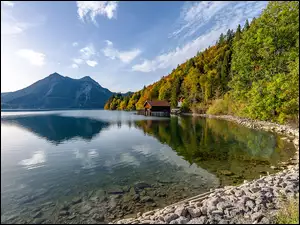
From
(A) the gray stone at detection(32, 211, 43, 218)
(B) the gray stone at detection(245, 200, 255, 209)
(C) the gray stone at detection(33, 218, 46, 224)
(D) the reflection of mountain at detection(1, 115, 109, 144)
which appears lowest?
(C) the gray stone at detection(33, 218, 46, 224)

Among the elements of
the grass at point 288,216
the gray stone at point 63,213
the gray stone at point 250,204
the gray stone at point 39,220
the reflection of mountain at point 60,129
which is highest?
the grass at point 288,216

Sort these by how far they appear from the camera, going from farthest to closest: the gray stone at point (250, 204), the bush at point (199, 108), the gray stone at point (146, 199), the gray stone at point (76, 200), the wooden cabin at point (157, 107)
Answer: the wooden cabin at point (157, 107) < the bush at point (199, 108) < the gray stone at point (146, 199) < the gray stone at point (76, 200) < the gray stone at point (250, 204)

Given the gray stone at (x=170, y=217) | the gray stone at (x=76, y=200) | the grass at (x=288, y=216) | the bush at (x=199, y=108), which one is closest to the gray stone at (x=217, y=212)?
the gray stone at (x=170, y=217)

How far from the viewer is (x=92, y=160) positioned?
53.1 feet

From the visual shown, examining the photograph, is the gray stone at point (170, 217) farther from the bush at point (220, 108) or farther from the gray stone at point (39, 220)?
the bush at point (220, 108)

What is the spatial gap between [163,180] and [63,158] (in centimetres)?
975

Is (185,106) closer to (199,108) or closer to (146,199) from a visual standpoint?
(199,108)

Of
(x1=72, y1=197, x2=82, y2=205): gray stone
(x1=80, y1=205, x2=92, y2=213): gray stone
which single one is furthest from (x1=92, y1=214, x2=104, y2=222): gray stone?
(x1=72, y1=197, x2=82, y2=205): gray stone

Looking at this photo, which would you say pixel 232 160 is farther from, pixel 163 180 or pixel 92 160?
pixel 92 160

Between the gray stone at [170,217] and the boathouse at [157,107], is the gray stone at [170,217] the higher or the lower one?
the lower one

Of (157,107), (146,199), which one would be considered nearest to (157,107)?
(157,107)

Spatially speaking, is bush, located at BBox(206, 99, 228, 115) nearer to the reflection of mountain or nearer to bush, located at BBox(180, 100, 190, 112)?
bush, located at BBox(180, 100, 190, 112)

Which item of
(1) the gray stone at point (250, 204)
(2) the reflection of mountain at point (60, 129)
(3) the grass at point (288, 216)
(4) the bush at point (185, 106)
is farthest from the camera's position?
(4) the bush at point (185, 106)

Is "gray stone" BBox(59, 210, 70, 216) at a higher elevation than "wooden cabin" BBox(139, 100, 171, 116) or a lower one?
lower
